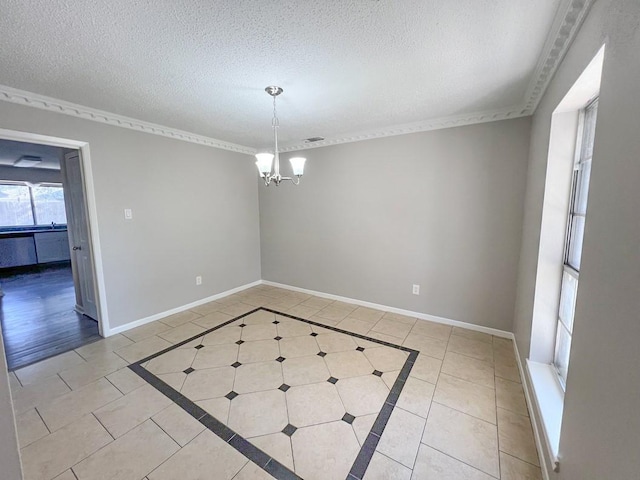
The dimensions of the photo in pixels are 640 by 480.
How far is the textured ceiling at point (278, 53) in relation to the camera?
1.35 m

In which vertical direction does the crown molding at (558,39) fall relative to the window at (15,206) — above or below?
above

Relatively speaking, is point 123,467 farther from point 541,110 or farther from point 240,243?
point 541,110

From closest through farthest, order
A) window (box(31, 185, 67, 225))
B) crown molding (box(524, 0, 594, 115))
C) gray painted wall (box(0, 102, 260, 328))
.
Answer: crown molding (box(524, 0, 594, 115))
gray painted wall (box(0, 102, 260, 328))
window (box(31, 185, 67, 225))

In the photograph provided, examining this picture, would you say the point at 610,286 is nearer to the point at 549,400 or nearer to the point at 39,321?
the point at 549,400

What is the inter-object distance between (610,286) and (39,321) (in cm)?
529

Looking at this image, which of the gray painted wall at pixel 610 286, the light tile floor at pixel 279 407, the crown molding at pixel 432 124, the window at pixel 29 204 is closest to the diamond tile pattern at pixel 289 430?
the light tile floor at pixel 279 407

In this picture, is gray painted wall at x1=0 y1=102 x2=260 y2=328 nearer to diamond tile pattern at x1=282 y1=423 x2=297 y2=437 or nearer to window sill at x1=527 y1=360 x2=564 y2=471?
diamond tile pattern at x1=282 y1=423 x2=297 y2=437

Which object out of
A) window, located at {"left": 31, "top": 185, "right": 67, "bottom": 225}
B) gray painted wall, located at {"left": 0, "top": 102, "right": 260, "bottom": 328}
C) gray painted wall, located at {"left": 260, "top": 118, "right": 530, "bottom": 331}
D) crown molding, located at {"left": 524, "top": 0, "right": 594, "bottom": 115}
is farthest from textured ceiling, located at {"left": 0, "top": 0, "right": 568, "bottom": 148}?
window, located at {"left": 31, "top": 185, "right": 67, "bottom": 225}

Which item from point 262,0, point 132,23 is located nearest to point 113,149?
point 132,23

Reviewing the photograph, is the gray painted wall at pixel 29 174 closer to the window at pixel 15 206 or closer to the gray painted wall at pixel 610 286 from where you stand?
the window at pixel 15 206

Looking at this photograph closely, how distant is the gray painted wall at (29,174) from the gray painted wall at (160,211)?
5.14m

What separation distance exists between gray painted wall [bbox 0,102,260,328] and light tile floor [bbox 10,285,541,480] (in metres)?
0.63

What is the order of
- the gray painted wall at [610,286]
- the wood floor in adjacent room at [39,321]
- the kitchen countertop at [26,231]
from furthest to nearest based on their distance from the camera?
the kitchen countertop at [26,231]
the wood floor in adjacent room at [39,321]
the gray painted wall at [610,286]

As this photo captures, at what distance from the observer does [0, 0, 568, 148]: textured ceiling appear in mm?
1354
